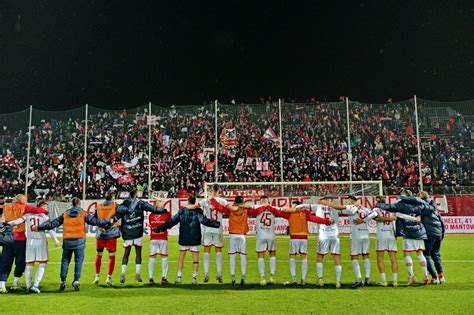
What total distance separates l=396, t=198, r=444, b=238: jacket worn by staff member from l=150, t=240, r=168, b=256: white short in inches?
254

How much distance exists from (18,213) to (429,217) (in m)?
10.7

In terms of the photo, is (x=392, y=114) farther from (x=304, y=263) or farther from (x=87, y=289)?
(x=87, y=289)

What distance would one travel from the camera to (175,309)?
7719mm

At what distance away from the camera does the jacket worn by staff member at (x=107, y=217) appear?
35.8 feet

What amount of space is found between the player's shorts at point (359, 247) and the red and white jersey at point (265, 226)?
2057 millimetres

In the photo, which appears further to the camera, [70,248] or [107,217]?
[107,217]

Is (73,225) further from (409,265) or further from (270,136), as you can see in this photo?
(270,136)

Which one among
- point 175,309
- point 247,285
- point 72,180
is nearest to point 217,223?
point 247,285

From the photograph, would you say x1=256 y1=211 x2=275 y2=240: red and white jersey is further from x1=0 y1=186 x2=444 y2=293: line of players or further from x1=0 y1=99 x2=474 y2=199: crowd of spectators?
x1=0 y1=99 x2=474 y2=199: crowd of spectators

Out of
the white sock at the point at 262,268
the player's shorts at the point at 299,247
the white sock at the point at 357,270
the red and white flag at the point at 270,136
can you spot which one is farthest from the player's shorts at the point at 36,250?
the red and white flag at the point at 270,136

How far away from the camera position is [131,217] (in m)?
10.9

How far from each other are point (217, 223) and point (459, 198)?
1878cm

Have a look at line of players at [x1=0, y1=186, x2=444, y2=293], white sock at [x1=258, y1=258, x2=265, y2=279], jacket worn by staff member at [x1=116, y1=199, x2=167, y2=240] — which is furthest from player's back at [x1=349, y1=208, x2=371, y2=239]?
jacket worn by staff member at [x1=116, y1=199, x2=167, y2=240]

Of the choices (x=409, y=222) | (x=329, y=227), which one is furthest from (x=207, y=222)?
(x=409, y=222)
